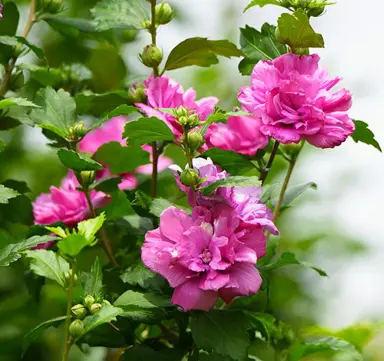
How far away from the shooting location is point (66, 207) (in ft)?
3.55

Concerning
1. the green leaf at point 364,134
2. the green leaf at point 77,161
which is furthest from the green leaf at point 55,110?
the green leaf at point 364,134

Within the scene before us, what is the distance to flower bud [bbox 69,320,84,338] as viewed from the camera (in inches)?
32.4

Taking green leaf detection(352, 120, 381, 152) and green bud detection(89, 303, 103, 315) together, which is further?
green leaf detection(352, 120, 381, 152)

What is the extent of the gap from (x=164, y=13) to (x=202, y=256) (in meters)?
0.33

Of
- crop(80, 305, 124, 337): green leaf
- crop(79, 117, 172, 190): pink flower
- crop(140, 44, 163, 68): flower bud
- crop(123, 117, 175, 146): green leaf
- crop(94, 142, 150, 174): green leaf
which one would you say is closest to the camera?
crop(80, 305, 124, 337): green leaf

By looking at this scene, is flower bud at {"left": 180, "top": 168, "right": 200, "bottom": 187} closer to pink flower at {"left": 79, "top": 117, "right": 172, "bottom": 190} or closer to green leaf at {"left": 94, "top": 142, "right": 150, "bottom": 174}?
green leaf at {"left": 94, "top": 142, "right": 150, "bottom": 174}

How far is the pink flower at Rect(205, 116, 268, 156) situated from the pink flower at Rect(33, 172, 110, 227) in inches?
7.0

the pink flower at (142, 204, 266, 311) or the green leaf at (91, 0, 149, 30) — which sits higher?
the green leaf at (91, 0, 149, 30)

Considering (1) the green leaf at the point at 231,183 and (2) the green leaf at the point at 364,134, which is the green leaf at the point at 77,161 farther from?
(2) the green leaf at the point at 364,134

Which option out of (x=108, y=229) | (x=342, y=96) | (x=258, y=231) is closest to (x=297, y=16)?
(x=342, y=96)

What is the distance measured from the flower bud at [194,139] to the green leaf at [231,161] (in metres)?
0.07

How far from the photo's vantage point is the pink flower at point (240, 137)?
1014 millimetres

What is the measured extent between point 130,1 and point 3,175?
0.65 m

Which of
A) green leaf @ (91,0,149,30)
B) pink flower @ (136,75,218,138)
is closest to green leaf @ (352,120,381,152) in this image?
pink flower @ (136,75,218,138)
